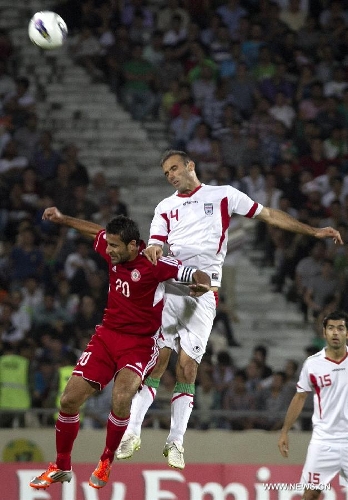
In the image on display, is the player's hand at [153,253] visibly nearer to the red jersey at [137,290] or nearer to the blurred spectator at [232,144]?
the red jersey at [137,290]

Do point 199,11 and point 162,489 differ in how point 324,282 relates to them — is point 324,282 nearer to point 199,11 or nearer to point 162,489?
point 162,489

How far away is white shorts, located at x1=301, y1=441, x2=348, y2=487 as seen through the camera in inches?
413

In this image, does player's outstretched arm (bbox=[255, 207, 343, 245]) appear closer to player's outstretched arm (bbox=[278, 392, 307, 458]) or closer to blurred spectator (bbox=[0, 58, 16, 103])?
player's outstretched arm (bbox=[278, 392, 307, 458])

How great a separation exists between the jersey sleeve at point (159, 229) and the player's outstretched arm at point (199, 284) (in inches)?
23.0

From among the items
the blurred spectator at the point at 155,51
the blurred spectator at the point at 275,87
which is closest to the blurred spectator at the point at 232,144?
the blurred spectator at the point at 275,87

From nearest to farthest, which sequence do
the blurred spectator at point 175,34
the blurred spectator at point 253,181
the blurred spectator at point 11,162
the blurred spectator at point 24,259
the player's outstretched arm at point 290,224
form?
1. the player's outstretched arm at point 290,224
2. the blurred spectator at point 24,259
3. the blurred spectator at point 253,181
4. the blurred spectator at point 11,162
5. the blurred spectator at point 175,34

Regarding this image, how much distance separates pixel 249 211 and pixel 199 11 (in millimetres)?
9424

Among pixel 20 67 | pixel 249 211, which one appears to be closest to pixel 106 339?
pixel 249 211

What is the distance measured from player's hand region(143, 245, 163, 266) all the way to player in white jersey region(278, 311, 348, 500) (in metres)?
2.42

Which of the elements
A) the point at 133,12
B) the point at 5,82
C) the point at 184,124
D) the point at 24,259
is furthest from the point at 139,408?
the point at 133,12

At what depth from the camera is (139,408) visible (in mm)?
9094

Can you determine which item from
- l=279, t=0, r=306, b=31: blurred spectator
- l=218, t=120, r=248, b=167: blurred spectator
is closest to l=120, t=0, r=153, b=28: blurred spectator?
l=279, t=0, r=306, b=31: blurred spectator

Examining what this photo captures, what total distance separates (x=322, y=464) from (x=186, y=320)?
89.6 inches

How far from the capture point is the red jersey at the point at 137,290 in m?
8.54
